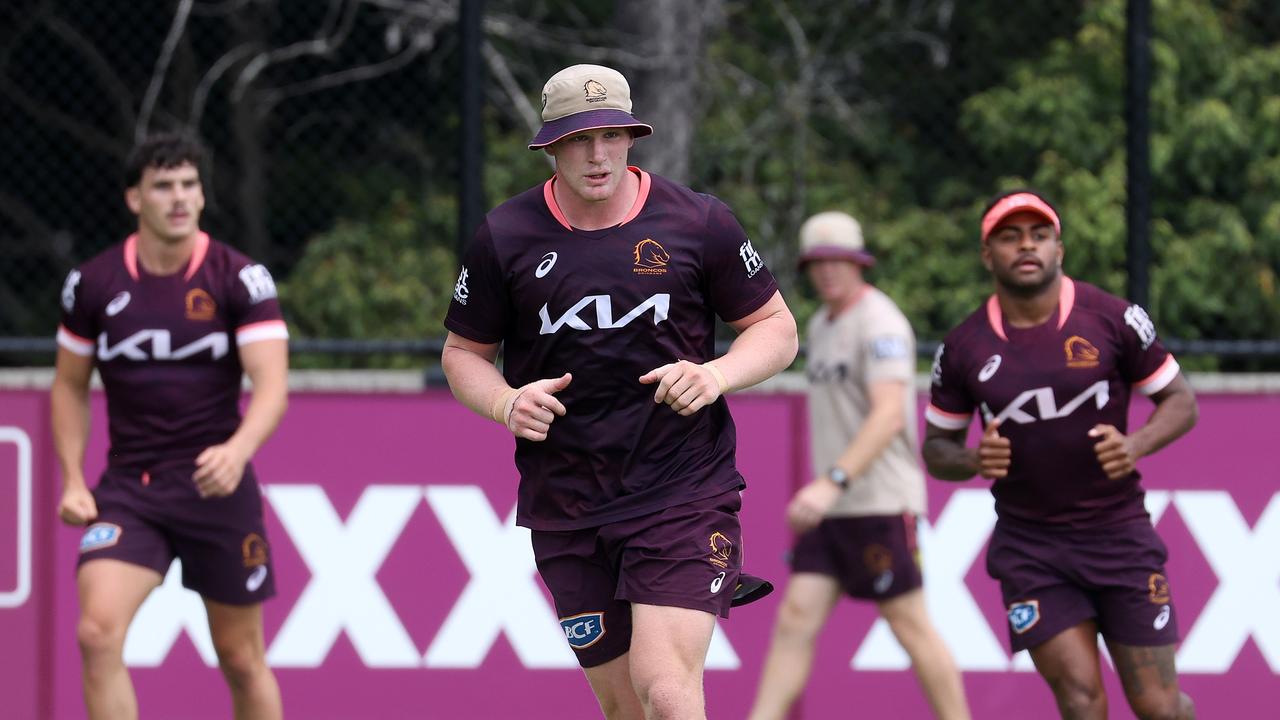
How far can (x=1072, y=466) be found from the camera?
6.06 metres

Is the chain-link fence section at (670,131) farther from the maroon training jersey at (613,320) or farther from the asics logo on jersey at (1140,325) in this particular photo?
the maroon training jersey at (613,320)

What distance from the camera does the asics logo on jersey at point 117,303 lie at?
6.68m

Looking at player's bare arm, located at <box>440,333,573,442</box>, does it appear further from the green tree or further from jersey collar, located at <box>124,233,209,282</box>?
the green tree

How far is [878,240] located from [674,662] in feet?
17.3

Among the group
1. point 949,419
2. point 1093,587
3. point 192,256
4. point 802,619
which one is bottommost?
point 802,619

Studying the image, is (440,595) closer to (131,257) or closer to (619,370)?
(131,257)

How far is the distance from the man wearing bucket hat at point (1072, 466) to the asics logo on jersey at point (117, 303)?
294 centimetres

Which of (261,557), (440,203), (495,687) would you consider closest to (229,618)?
(261,557)

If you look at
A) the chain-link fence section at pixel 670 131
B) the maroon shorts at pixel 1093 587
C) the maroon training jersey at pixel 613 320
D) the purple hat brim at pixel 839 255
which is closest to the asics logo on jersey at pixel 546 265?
the maroon training jersey at pixel 613 320

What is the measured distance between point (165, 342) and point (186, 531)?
67cm

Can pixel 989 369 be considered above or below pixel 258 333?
below

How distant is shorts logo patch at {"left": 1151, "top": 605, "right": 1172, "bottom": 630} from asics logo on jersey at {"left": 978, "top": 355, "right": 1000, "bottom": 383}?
926 mm

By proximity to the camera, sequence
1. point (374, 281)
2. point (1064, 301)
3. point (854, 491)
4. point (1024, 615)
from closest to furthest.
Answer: point (1024, 615) → point (1064, 301) → point (854, 491) → point (374, 281)

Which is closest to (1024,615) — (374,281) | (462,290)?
(462,290)
